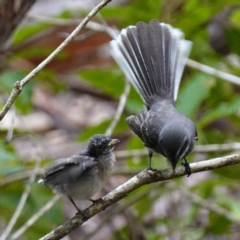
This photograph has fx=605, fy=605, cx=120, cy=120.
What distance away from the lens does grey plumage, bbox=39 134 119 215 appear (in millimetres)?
2932

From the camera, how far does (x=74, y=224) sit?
2637mm

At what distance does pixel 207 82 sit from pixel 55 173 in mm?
1804

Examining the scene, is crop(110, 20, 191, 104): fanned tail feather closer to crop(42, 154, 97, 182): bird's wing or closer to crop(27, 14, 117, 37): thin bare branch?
crop(27, 14, 117, 37): thin bare branch

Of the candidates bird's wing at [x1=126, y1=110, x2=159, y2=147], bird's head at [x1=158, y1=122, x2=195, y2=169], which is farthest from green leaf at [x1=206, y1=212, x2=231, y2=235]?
bird's head at [x1=158, y1=122, x2=195, y2=169]

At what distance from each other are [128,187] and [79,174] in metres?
0.40

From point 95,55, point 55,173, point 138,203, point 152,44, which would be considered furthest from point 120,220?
point 55,173

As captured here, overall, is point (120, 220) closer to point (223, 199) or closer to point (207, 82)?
point (223, 199)

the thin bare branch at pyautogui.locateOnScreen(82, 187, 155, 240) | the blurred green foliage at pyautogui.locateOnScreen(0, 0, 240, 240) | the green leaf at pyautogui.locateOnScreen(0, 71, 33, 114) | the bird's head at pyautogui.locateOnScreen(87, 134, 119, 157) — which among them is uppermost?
the bird's head at pyautogui.locateOnScreen(87, 134, 119, 157)

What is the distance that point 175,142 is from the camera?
2865 millimetres

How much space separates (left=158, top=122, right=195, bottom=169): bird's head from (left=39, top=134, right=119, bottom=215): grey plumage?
0.31 meters

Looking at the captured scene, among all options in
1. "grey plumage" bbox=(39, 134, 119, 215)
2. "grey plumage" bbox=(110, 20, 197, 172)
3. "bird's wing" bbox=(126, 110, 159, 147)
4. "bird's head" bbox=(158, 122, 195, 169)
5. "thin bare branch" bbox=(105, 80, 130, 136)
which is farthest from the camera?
"thin bare branch" bbox=(105, 80, 130, 136)

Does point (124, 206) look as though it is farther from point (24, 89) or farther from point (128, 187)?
point (128, 187)

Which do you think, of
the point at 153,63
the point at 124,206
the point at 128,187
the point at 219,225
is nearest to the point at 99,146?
the point at 128,187

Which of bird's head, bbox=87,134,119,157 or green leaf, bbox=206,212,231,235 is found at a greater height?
bird's head, bbox=87,134,119,157
